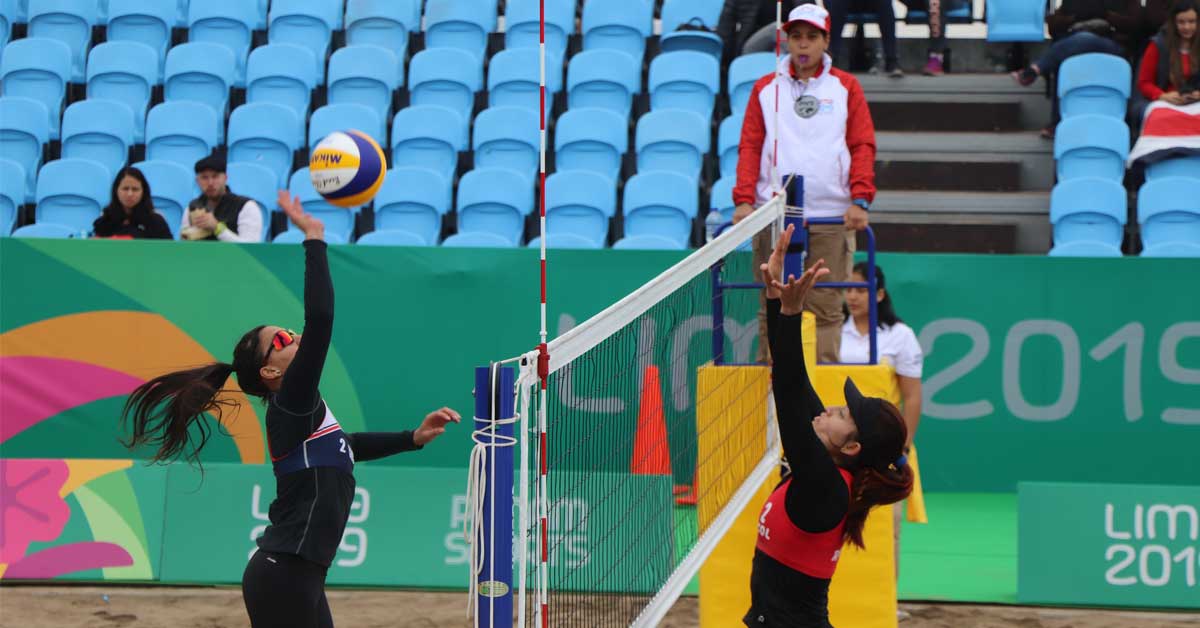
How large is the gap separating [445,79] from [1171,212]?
20.9 ft

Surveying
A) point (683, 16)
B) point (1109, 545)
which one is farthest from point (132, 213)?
point (1109, 545)

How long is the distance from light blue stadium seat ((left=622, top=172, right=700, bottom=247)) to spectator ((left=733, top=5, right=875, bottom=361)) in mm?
3970

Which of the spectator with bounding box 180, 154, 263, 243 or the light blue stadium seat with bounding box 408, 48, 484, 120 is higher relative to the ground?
the light blue stadium seat with bounding box 408, 48, 484, 120

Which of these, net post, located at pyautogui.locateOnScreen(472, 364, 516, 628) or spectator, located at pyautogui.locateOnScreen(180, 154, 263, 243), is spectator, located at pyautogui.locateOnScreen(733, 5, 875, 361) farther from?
spectator, located at pyautogui.locateOnScreen(180, 154, 263, 243)

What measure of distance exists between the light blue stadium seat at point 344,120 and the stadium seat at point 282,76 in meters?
0.65

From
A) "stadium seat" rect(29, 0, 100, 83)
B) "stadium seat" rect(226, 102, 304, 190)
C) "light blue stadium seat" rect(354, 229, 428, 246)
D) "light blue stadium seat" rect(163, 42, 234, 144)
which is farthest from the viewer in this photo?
"stadium seat" rect(29, 0, 100, 83)

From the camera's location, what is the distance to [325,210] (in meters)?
11.9

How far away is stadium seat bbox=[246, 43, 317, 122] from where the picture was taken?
1327 cm

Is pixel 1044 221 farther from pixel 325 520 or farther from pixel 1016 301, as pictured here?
pixel 325 520

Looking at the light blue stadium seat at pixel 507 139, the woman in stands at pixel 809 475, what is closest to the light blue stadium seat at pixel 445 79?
the light blue stadium seat at pixel 507 139

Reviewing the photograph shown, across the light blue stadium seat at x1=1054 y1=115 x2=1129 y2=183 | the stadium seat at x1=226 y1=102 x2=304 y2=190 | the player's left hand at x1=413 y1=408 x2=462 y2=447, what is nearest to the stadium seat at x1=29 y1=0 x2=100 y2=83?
the stadium seat at x1=226 y1=102 x2=304 y2=190

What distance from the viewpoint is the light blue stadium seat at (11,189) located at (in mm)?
12211

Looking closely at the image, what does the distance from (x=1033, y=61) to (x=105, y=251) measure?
8676 millimetres

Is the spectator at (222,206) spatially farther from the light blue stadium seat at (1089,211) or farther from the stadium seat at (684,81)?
the light blue stadium seat at (1089,211)
